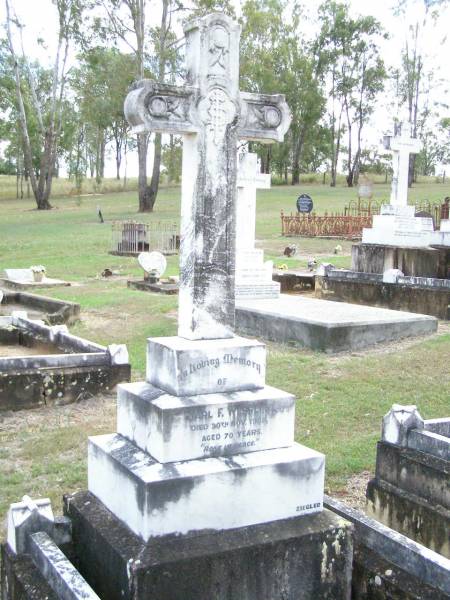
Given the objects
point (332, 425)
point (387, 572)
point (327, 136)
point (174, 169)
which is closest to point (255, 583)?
point (387, 572)

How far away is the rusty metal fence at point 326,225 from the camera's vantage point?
26703 millimetres

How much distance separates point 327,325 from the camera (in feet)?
30.1

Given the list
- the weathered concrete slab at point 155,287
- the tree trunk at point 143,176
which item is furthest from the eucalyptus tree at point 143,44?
the weathered concrete slab at point 155,287

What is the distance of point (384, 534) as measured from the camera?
371 cm

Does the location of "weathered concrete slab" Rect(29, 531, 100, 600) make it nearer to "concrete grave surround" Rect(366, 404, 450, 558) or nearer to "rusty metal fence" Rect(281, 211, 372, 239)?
"concrete grave surround" Rect(366, 404, 450, 558)

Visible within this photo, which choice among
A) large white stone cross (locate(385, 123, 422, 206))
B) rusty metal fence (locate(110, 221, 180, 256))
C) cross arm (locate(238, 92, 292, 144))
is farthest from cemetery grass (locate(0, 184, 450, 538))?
rusty metal fence (locate(110, 221, 180, 256))

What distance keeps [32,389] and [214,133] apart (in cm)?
429

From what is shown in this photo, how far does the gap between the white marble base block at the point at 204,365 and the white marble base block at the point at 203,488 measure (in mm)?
379

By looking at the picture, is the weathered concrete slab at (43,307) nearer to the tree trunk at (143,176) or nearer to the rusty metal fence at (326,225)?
the rusty metal fence at (326,225)

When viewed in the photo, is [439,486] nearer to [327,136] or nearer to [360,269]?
[360,269]

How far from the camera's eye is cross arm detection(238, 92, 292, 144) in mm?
3980

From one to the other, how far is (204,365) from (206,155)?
1179mm

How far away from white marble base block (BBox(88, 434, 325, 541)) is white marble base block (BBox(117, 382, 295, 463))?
2.3 inches

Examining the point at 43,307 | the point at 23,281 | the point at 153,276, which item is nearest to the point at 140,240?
the point at 23,281
